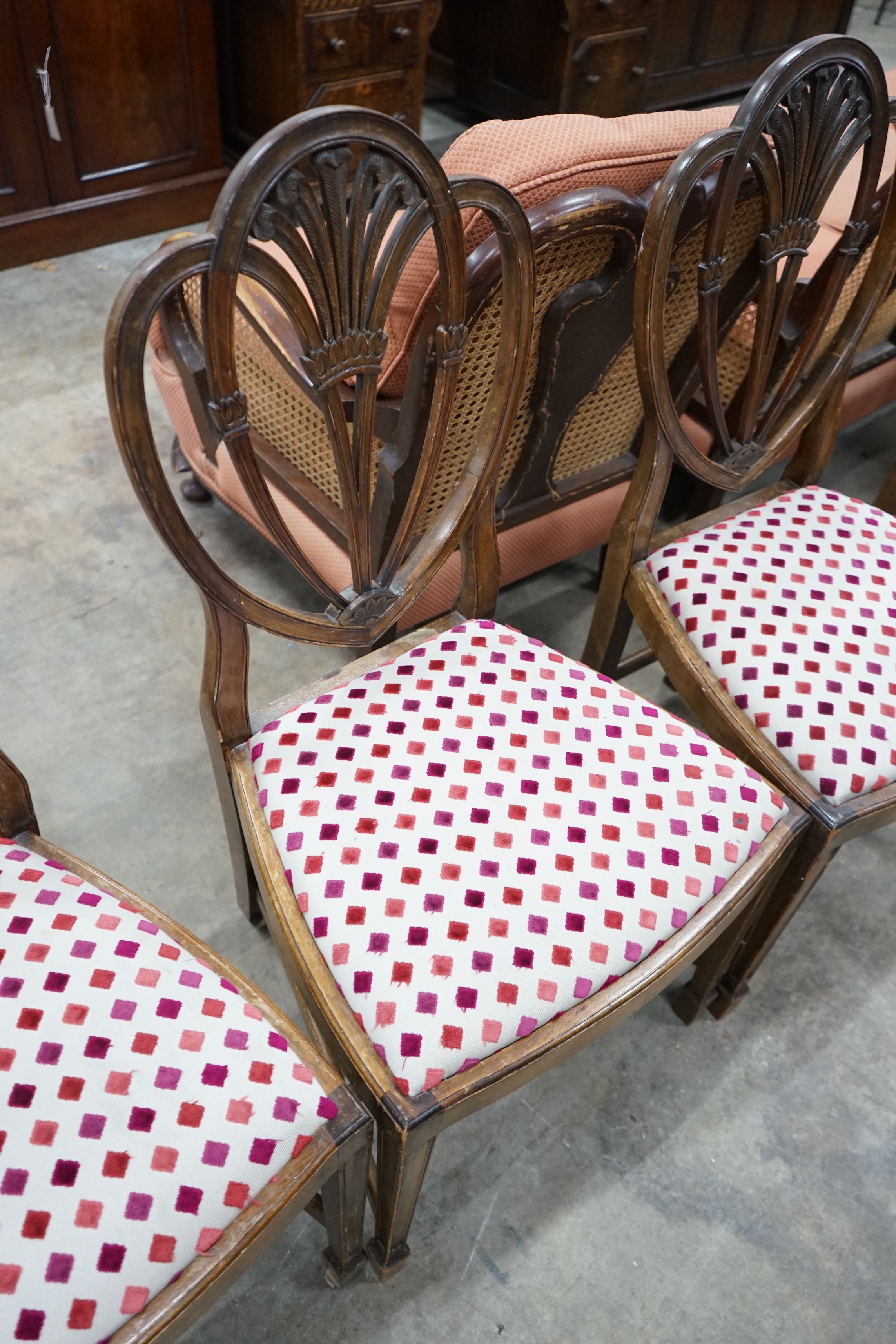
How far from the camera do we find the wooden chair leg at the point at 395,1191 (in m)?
0.81

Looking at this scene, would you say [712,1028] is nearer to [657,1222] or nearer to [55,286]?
[657,1222]

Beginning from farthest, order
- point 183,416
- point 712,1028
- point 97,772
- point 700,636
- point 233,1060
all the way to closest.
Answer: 1. point 183,416
2. point 97,772
3. point 712,1028
4. point 700,636
5. point 233,1060

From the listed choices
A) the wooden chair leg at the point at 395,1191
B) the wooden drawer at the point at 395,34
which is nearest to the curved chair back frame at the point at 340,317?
the wooden chair leg at the point at 395,1191

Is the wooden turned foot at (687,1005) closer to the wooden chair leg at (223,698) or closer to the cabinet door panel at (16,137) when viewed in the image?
the wooden chair leg at (223,698)

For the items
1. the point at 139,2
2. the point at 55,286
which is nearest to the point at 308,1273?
the point at 55,286

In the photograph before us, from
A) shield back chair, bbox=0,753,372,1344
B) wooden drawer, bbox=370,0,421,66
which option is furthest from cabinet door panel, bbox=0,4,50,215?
shield back chair, bbox=0,753,372,1344

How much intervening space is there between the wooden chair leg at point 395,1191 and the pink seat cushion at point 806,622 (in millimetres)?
573

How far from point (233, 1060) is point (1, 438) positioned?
67.9 inches

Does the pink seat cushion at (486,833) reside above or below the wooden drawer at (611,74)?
below

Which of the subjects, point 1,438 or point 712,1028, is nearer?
point 712,1028

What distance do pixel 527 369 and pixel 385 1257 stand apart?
3.06ft

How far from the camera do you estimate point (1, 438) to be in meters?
2.05

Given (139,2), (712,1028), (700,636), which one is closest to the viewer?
(700,636)

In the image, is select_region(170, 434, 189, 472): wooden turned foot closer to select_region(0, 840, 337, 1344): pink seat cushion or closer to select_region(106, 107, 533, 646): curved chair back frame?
select_region(106, 107, 533, 646): curved chair back frame
